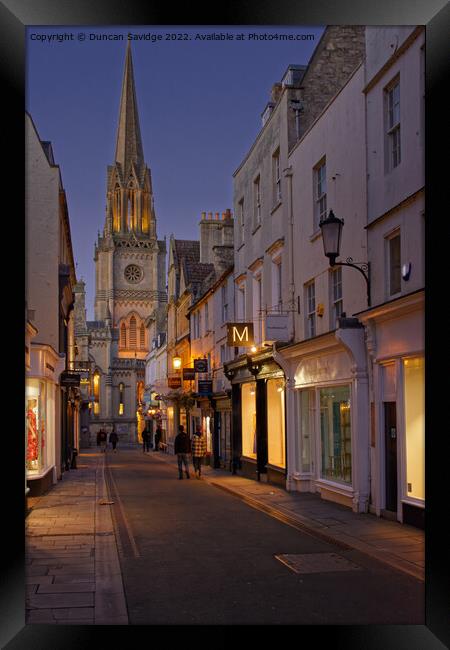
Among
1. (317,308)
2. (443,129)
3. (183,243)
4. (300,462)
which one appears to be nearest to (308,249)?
(317,308)

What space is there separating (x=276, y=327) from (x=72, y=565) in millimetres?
11040

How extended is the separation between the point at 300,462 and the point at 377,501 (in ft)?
18.2

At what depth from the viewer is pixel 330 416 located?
60.0 ft

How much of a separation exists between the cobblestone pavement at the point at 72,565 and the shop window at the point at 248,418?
26.2 ft

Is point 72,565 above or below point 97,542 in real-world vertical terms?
above

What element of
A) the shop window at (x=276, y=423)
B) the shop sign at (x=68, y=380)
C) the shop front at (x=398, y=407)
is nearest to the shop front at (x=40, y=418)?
the shop sign at (x=68, y=380)

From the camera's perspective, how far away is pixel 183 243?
160ft

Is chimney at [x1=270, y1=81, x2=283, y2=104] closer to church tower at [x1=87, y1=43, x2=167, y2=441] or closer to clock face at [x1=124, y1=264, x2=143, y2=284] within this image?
church tower at [x1=87, y1=43, x2=167, y2=441]

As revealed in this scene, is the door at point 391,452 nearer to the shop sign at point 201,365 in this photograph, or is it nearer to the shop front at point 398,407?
the shop front at point 398,407

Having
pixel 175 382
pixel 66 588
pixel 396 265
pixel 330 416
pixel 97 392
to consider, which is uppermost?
pixel 396 265

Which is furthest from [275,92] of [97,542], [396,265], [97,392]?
[97,392]

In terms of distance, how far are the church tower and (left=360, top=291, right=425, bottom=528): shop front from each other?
84.4 meters

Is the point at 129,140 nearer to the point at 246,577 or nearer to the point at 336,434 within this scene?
the point at 336,434

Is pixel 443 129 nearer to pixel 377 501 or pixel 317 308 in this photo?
pixel 377 501
